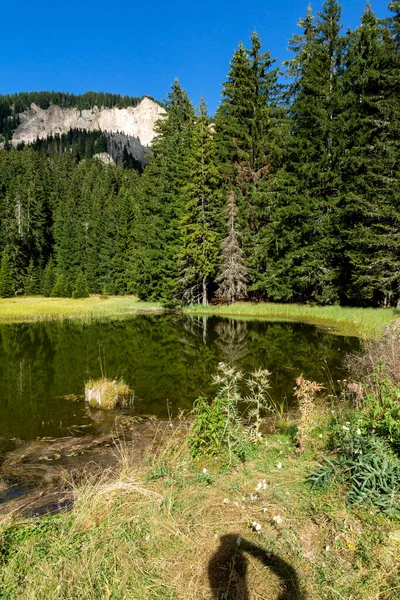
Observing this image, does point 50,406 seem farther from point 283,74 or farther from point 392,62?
point 283,74

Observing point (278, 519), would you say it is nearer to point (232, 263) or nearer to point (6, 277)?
point (232, 263)

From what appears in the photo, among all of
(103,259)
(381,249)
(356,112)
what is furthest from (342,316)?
(103,259)

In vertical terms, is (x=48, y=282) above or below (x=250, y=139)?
below

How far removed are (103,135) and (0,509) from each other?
177 metres

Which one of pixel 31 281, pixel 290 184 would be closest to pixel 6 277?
pixel 31 281

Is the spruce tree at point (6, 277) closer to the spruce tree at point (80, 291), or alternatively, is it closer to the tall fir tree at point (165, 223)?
the spruce tree at point (80, 291)

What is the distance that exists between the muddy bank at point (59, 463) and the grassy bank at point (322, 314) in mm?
12935

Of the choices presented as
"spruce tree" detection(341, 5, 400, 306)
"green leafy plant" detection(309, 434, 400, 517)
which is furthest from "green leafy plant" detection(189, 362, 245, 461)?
"spruce tree" detection(341, 5, 400, 306)

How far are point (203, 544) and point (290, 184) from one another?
95.9ft

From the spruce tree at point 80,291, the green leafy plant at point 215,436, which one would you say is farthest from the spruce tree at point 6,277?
the green leafy plant at point 215,436

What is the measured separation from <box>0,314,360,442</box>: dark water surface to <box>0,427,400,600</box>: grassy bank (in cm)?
466

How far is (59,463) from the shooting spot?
6652 mm

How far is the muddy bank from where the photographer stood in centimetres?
521

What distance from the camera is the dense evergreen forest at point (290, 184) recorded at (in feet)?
78.0
